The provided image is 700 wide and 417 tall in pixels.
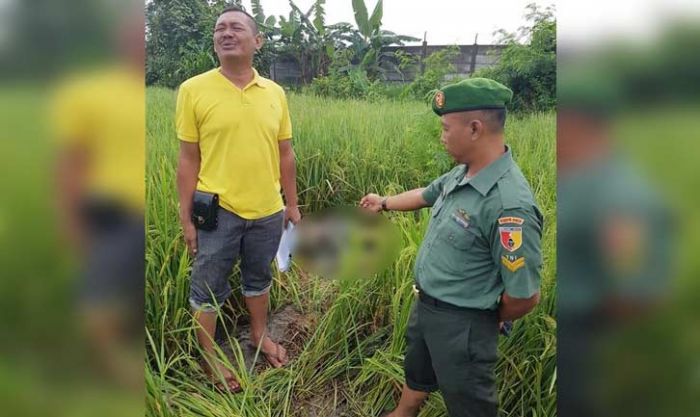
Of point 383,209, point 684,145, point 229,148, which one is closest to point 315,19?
point 229,148

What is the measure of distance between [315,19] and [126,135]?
106cm

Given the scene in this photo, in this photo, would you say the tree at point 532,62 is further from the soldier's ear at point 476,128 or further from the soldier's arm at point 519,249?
the soldier's arm at point 519,249

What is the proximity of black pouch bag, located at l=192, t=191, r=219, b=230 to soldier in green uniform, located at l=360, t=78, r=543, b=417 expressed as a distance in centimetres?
80

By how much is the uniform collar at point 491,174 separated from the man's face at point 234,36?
0.90m

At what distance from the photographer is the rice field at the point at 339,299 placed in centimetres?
172

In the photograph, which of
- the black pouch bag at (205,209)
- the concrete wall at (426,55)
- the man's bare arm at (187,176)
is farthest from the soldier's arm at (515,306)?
the man's bare arm at (187,176)

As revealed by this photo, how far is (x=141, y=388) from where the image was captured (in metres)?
0.87

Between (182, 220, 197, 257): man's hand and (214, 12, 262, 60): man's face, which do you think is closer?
(214, 12, 262, 60): man's face

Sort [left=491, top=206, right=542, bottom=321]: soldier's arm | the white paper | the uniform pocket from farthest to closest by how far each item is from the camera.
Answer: the white paper < the uniform pocket < [left=491, top=206, right=542, bottom=321]: soldier's arm

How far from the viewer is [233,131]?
1811mm

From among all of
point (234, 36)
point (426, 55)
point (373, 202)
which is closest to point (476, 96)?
point (426, 55)

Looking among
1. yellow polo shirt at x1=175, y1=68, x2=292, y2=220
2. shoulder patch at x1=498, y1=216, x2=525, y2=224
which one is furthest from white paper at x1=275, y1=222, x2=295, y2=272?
shoulder patch at x1=498, y1=216, x2=525, y2=224

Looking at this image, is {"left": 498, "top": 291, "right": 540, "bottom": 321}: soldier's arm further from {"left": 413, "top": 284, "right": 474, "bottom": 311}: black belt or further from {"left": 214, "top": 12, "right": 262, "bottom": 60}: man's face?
{"left": 214, "top": 12, "right": 262, "bottom": 60}: man's face

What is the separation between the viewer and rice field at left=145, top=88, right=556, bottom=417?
172 cm
